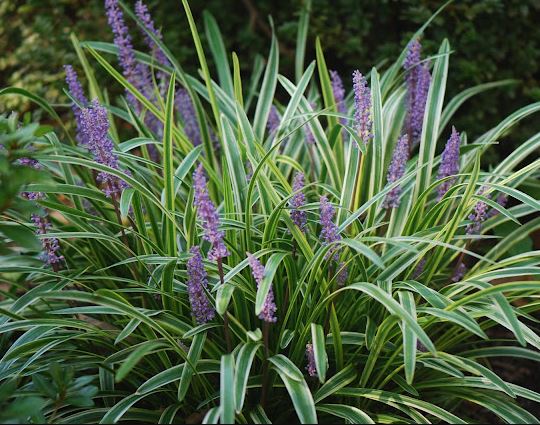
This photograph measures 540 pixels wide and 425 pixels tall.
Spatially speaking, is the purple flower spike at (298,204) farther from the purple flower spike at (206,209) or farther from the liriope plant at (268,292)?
the purple flower spike at (206,209)

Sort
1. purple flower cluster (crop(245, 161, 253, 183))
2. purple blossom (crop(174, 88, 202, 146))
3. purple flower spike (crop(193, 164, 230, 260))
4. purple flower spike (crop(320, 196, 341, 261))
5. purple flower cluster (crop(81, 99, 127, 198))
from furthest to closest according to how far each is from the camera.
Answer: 1. purple blossom (crop(174, 88, 202, 146))
2. purple flower cluster (crop(245, 161, 253, 183))
3. purple flower cluster (crop(81, 99, 127, 198))
4. purple flower spike (crop(320, 196, 341, 261))
5. purple flower spike (crop(193, 164, 230, 260))

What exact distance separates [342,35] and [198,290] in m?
2.49

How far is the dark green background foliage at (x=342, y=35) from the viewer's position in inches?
155

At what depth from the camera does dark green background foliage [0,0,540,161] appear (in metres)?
3.94

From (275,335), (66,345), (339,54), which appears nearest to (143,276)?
(66,345)

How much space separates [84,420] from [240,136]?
4.33 ft

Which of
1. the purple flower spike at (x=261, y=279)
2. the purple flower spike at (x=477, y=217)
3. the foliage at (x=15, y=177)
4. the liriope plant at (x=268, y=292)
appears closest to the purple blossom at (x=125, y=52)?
the liriope plant at (x=268, y=292)

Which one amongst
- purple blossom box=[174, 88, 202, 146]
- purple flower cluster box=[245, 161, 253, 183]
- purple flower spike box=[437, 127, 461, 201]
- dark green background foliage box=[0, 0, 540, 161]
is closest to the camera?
purple flower spike box=[437, 127, 461, 201]

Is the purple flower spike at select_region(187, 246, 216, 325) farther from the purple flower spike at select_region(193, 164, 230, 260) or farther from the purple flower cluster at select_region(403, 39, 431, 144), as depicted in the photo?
the purple flower cluster at select_region(403, 39, 431, 144)

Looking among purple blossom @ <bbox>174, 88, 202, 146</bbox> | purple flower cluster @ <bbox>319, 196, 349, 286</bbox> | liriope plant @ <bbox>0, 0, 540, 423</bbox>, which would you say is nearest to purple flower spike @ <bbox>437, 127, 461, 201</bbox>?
liriope plant @ <bbox>0, 0, 540, 423</bbox>

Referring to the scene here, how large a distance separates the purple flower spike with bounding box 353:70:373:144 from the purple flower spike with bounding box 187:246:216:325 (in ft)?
2.31

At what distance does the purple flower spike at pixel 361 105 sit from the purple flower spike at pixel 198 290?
70 centimetres

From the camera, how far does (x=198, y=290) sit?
2.26m

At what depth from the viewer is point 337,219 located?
2.69 m
